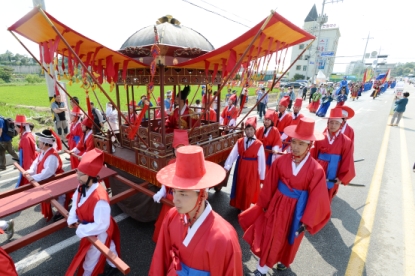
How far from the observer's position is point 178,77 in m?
3.82

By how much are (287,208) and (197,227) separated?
1.44 metres

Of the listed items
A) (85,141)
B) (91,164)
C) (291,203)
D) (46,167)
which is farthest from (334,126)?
(85,141)

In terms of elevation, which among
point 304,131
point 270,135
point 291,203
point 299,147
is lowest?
point 291,203

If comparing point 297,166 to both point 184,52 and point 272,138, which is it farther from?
point 184,52

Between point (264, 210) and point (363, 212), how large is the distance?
2671 millimetres

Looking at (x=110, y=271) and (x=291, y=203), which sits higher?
(x=291, y=203)

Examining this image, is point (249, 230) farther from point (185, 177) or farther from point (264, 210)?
point (185, 177)

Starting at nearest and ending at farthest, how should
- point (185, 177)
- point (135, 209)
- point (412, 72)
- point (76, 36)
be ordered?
point (185, 177) → point (76, 36) → point (135, 209) → point (412, 72)

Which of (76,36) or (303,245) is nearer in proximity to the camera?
(76,36)

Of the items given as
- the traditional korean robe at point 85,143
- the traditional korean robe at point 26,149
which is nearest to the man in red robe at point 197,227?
the traditional korean robe at point 85,143

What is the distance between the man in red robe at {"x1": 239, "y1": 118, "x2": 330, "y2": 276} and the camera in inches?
97.6

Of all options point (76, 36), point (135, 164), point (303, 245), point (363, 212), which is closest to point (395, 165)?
point (363, 212)

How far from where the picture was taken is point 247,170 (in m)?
3.90

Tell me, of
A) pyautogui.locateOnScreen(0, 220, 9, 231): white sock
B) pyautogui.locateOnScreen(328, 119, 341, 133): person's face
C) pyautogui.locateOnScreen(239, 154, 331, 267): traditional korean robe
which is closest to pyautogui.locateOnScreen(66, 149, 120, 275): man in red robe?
pyautogui.locateOnScreen(0, 220, 9, 231): white sock
